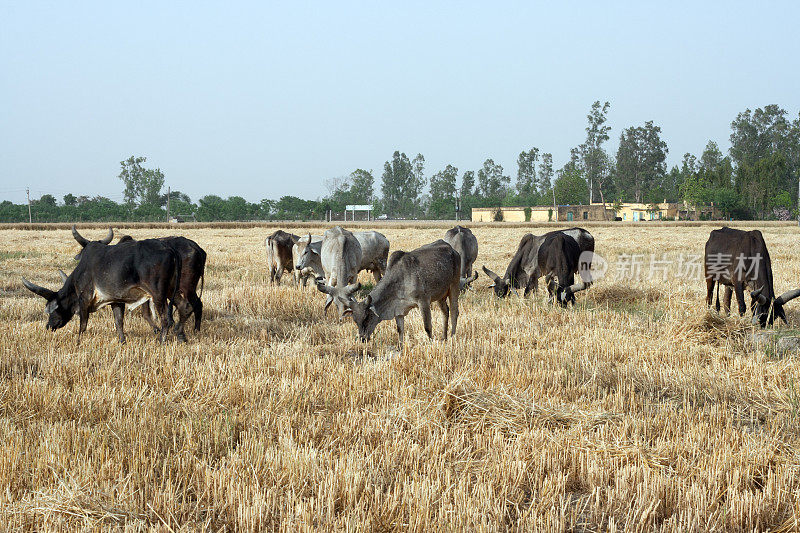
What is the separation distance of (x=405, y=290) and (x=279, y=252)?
7.65 m

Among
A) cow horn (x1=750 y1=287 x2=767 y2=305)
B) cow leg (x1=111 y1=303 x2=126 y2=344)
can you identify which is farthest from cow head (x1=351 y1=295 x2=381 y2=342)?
cow horn (x1=750 y1=287 x2=767 y2=305)

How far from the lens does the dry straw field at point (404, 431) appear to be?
352 cm

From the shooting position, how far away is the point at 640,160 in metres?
104

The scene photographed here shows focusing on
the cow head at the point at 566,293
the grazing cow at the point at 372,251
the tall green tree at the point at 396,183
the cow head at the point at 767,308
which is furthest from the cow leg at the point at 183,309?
the tall green tree at the point at 396,183

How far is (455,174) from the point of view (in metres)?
128

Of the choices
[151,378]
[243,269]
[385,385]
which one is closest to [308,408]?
[385,385]

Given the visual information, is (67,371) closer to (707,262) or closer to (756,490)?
(756,490)

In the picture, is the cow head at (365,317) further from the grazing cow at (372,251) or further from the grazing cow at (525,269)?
the grazing cow at (372,251)

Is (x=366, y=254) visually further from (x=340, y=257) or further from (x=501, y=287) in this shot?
(x=501, y=287)

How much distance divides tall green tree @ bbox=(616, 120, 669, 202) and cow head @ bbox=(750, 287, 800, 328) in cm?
9986

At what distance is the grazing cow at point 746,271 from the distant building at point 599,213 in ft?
253

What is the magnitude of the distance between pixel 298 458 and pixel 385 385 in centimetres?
195

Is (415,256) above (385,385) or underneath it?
above

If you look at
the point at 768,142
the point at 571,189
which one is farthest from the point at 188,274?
the point at 768,142
